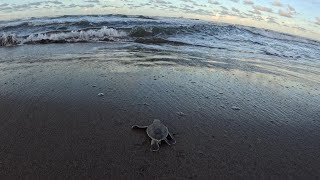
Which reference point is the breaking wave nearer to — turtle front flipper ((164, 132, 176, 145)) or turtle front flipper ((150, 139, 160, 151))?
turtle front flipper ((164, 132, 176, 145))

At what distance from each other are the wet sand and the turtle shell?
159 mm

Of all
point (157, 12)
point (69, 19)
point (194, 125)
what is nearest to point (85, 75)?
point (194, 125)

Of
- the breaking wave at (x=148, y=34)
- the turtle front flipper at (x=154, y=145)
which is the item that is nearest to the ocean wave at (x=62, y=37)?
the breaking wave at (x=148, y=34)

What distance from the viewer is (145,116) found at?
6859 millimetres

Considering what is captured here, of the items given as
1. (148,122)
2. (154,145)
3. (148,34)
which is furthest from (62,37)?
(154,145)

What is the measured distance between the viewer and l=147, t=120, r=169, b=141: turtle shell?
18.9 feet

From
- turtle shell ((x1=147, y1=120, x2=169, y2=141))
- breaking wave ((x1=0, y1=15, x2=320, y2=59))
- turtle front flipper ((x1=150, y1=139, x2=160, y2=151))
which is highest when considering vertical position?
turtle shell ((x1=147, y1=120, x2=169, y2=141))

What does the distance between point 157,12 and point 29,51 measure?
46.3 feet

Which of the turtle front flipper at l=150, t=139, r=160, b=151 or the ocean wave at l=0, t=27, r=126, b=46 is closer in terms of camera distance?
the turtle front flipper at l=150, t=139, r=160, b=151

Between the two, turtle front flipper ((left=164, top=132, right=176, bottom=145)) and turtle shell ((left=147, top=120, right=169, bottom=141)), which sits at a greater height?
turtle shell ((left=147, top=120, right=169, bottom=141))

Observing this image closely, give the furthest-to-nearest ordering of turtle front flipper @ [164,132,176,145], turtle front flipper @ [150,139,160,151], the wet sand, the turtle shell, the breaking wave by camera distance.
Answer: the breaking wave < turtle front flipper @ [164,132,176,145] < the turtle shell < turtle front flipper @ [150,139,160,151] < the wet sand

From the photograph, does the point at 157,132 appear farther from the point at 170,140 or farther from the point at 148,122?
the point at 148,122

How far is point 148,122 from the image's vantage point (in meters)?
6.61

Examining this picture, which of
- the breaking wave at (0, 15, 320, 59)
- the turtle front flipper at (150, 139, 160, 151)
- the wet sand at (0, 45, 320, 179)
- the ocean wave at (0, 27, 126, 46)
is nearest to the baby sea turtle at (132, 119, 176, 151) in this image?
the turtle front flipper at (150, 139, 160, 151)
